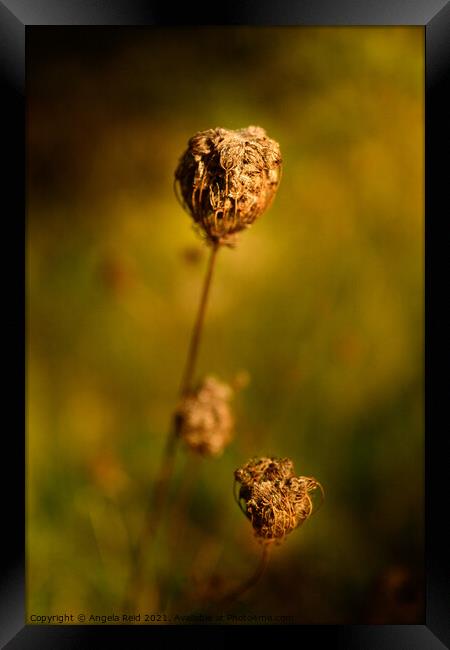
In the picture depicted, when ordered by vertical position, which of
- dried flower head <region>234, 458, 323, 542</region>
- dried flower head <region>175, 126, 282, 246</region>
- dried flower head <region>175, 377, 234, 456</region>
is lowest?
dried flower head <region>234, 458, 323, 542</region>

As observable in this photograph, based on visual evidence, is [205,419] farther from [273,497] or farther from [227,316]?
[227,316]

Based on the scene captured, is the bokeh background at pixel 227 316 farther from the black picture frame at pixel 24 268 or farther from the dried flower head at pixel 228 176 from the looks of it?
the dried flower head at pixel 228 176

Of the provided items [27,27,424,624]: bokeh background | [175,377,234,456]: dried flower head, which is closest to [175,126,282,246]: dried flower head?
[175,377,234,456]: dried flower head

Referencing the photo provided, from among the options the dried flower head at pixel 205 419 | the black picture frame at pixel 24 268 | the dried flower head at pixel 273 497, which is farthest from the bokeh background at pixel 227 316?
the dried flower head at pixel 273 497

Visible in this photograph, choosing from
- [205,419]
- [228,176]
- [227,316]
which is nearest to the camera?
[228,176]

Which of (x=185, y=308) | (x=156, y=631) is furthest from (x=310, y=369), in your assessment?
(x=156, y=631)

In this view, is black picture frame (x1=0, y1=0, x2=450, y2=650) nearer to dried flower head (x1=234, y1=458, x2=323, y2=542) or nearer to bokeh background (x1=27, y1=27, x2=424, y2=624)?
bokeh background (x1=27, y1=27, x2=424, y2=624)

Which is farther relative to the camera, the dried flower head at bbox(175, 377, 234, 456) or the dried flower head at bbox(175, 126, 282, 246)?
the dried flower head at bbox(175, 377, 234, 456)

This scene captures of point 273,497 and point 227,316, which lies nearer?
point 273,497

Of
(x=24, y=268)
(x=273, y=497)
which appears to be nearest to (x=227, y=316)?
(x=24, y=268)
